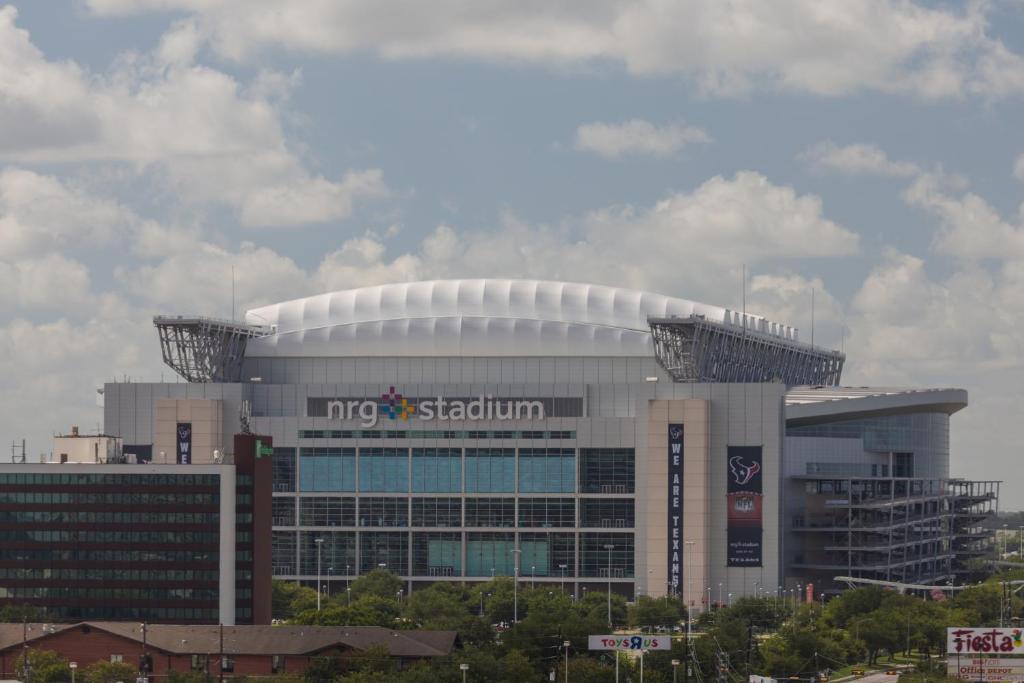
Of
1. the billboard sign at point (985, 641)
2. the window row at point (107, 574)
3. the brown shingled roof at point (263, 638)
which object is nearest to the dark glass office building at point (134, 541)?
the window row at point (107, 574)

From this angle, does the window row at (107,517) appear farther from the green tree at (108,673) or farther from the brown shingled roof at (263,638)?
the green tree at (108,673)

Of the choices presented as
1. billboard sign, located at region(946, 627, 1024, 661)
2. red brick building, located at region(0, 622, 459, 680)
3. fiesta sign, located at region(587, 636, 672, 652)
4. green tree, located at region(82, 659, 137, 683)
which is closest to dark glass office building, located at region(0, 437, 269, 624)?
red brick building, located at region(0, 622, 459, 680)

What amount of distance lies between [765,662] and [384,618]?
119 ft

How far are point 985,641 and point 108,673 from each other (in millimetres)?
65474

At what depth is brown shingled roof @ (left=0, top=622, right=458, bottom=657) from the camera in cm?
16650

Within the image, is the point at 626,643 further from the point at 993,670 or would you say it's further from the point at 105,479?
the point at 105,479

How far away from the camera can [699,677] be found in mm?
165375

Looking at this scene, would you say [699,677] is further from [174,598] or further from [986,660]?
[174,598]

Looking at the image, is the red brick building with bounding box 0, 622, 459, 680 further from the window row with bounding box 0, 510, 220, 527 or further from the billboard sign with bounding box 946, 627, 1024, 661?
the billboard sign with bounding box 946, 627, 1024, 661

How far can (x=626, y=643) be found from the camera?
551 ft

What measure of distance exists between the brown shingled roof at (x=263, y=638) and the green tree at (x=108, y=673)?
444 centimetres

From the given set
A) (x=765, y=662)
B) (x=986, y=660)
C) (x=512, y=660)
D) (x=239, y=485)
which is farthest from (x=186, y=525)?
(x=986, y=660)

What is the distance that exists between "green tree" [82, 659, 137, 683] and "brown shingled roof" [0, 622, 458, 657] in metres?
4.44

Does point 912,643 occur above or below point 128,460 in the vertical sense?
below
